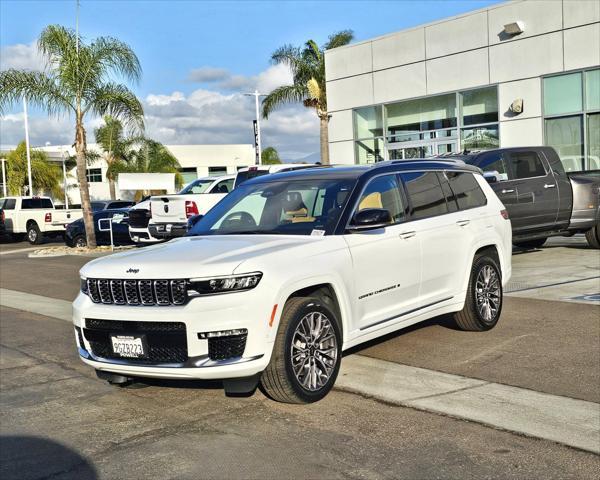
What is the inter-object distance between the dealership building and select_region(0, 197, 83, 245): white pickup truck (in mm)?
10875

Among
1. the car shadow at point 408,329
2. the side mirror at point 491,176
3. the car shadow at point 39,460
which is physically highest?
the side mirror at point 491,176

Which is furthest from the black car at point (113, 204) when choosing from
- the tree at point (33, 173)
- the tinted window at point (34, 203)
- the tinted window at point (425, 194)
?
the tree at point (33, 173)

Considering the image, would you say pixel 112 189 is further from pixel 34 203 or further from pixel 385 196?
pixel 385 196

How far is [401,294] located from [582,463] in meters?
2.45

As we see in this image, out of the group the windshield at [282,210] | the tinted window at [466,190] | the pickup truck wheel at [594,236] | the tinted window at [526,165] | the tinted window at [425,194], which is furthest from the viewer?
the pickup truck wheel at [594,236]

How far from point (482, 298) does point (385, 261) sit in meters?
1.87

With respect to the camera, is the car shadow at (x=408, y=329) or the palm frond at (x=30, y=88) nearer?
the car shadow at (x=408, y=329)

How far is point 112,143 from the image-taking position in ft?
175

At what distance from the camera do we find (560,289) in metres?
9.85

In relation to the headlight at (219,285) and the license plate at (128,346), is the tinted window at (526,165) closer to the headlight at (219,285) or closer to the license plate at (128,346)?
the headlight at (219,285)


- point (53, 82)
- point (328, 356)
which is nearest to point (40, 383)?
point (328, 356)

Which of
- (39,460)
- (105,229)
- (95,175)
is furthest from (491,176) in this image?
(95,175)

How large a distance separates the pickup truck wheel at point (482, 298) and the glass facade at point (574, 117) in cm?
1291

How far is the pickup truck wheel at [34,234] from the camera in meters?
28.4
